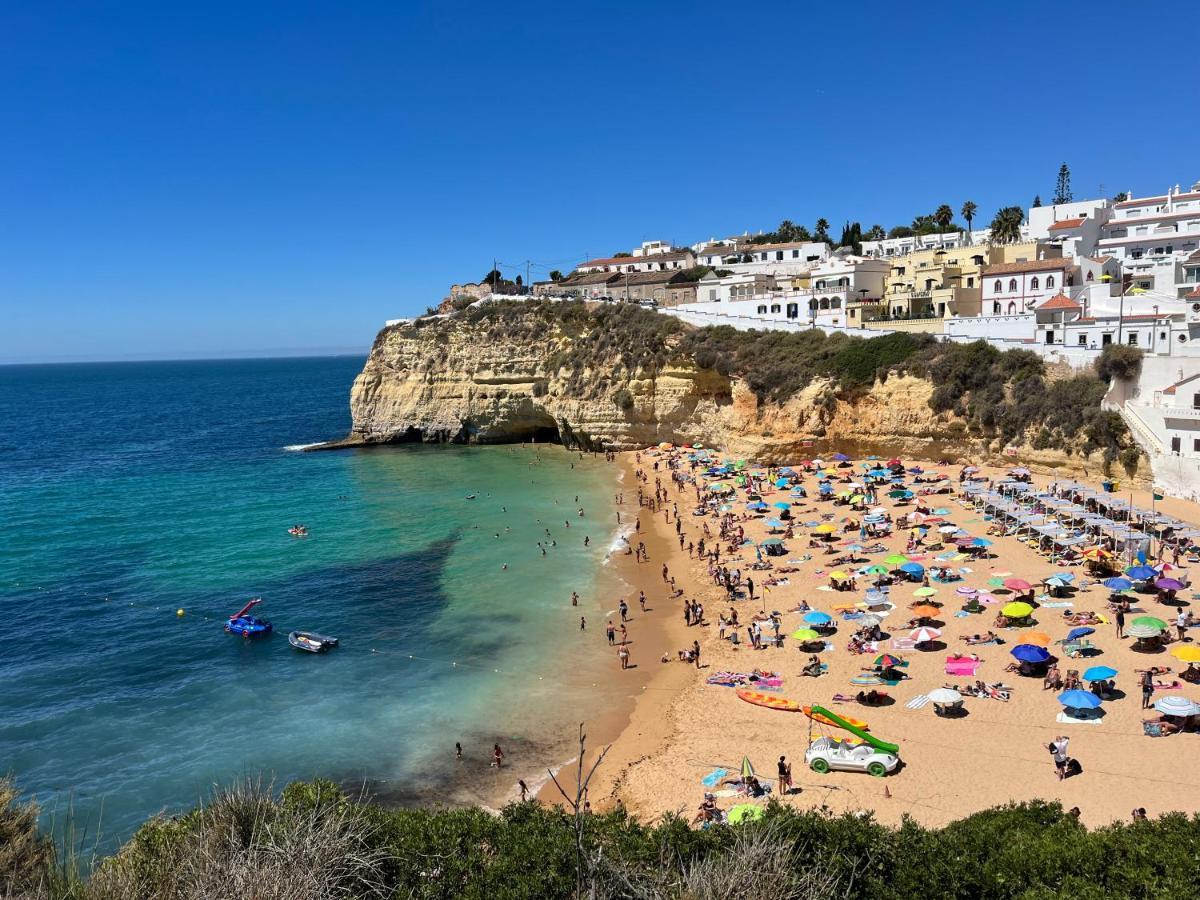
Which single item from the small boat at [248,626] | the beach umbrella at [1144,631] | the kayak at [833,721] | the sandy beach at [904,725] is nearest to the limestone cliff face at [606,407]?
the sandy beach at [904,725]

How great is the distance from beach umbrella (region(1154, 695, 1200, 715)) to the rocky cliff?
70.5 feet

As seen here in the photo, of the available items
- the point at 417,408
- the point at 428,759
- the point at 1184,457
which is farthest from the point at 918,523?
the point at 417,408

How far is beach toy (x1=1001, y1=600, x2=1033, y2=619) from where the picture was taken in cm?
2173

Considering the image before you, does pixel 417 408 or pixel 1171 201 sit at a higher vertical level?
pixel 1171 201

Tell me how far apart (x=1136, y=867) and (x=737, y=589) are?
18.6m

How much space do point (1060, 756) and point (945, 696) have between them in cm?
293

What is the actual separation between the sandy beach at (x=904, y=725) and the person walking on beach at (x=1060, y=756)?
0.20m

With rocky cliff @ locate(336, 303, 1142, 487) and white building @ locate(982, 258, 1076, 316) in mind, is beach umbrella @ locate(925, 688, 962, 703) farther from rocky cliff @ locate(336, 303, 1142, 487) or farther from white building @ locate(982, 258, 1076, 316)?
white building @ locate(982, 258, 1076, 316)

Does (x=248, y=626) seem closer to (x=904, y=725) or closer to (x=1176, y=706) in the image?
(x=904, y=725)

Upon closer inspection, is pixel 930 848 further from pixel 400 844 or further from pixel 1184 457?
pixel 1184 457

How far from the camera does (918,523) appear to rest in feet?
106

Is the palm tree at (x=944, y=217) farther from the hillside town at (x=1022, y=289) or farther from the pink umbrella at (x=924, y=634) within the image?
the pink umbrella at (x=924, y=634)

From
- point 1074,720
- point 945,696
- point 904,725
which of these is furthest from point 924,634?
point 1074,720

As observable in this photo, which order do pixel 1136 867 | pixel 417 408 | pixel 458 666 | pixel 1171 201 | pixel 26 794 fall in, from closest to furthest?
1. pixel 1136 867
2. pixel 26 794
3. pixel 458 666
4. pixel 1171 201
5. pixel 417 408
